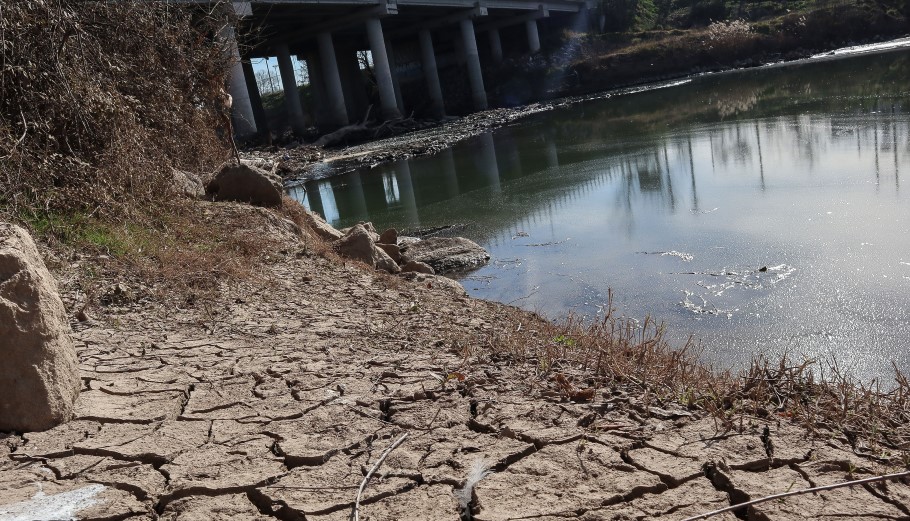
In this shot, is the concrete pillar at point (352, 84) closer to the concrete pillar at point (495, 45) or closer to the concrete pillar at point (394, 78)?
the concrete pillar at point (394, 78)

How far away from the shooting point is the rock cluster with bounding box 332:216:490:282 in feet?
29.8

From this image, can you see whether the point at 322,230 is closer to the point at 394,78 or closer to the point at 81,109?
the point at 81,109

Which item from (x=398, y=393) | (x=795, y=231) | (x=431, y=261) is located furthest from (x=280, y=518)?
(x=795, y=231)

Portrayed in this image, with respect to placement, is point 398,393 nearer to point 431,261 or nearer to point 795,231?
point 431,261

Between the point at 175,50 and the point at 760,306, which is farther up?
the point at 175,50

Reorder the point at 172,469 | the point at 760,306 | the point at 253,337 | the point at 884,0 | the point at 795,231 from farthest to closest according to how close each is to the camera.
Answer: the point at 884,0 < the point at 795,231 < the point at 760,306 < the point at 253,337 < the point at 172,469

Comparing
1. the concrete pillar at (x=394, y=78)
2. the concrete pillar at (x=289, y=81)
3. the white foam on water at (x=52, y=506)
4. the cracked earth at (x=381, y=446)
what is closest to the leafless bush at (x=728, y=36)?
the concrete pillar at (x=394, y=78)

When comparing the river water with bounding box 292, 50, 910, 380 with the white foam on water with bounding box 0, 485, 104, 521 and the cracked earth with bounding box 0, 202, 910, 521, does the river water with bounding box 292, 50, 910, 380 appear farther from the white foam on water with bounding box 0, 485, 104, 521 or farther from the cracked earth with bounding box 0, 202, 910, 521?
the white foam on water with bounding box 0, 485, 104, 521

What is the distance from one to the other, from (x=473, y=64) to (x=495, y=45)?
790cm

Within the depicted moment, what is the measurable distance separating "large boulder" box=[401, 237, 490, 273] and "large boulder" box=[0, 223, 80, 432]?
21.5 feet

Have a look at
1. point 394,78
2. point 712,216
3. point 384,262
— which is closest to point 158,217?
point 384,262

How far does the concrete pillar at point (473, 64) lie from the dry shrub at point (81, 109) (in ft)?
127

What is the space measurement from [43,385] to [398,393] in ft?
5.85

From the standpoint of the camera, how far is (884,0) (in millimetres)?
45219
